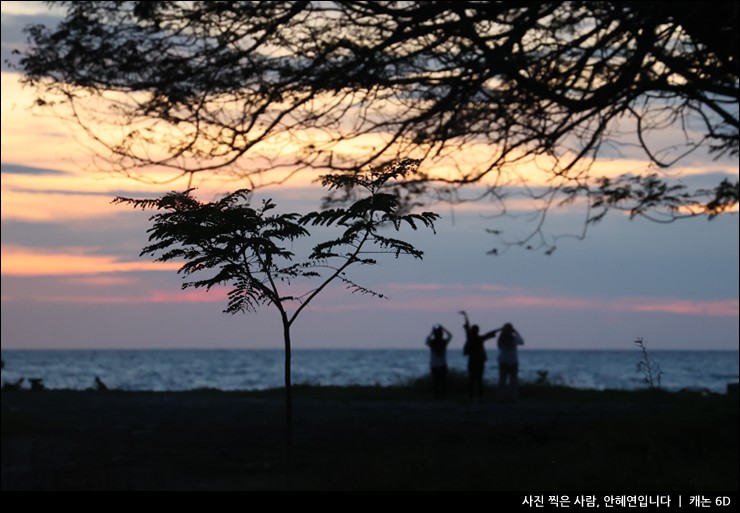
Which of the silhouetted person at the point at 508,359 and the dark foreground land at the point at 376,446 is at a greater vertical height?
the silhouetted person at the point at 508,359

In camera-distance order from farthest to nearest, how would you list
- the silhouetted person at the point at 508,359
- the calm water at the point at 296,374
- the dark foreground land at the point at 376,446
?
1. the calm water at the point at 296,374
2. the silhouetted person at the point at 508,359
3. the dark foreground land at the point at 376,446

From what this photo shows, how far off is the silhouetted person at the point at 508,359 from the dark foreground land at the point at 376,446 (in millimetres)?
996

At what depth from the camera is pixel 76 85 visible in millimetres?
13688

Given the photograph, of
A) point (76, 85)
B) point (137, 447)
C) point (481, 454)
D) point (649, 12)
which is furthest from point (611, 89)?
point (137, 447)

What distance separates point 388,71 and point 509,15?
180 cm

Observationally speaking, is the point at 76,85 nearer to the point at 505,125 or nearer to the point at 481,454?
the point at 505,125

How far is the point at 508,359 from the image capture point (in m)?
22.8

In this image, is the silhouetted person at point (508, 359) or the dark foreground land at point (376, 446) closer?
the dark foreground land at point (376, 446)

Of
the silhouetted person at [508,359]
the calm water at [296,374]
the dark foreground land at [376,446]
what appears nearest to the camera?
the dark foreground land at [376,446]

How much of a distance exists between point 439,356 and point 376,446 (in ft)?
30.0

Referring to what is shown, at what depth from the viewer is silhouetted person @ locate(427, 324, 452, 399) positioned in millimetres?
23812

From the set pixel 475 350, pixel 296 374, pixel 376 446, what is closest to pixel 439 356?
pixel 475 350

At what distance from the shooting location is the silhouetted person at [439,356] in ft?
78.1

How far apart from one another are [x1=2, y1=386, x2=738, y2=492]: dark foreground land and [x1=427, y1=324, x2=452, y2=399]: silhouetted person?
5.72ft
